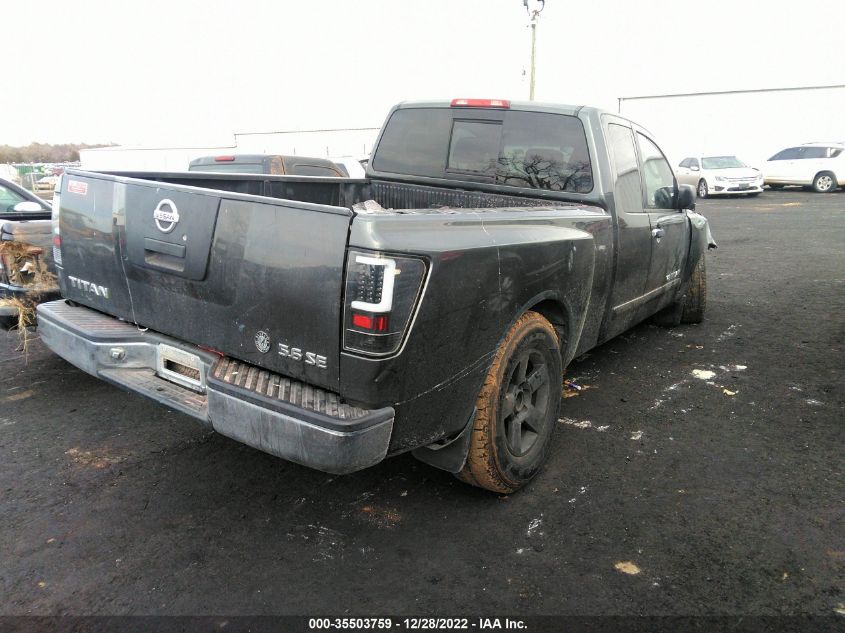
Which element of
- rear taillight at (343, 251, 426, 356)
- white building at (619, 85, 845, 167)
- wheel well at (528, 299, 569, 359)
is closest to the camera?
rear taillight at (343, 251, 426, 356)

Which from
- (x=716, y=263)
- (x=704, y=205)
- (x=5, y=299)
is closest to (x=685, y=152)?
(x=704, y=205)

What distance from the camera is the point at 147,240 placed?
2.84 meters

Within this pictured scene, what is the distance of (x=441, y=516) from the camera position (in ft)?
9.78

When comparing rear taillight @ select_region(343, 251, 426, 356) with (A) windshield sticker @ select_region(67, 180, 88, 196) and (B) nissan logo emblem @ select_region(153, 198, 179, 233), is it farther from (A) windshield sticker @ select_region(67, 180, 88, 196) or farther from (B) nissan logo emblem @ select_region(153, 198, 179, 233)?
(A) windshield sticker @ select_region(67, 180, 88, 196)

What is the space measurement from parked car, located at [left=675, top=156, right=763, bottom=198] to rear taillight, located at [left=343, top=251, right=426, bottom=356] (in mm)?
22546

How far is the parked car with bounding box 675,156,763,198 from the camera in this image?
22.5 metres

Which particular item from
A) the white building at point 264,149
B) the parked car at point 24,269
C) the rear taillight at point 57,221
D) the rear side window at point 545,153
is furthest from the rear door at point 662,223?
the white building at point 264,149

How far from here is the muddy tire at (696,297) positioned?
19.6 ft

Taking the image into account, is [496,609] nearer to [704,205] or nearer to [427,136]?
[427,136]

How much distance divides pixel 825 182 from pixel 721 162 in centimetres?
362

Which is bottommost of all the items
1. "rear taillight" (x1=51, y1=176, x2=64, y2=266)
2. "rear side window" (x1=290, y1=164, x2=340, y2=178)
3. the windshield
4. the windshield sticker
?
"rear taillight" (x1=51, y1=176, x2=64, y2=266)

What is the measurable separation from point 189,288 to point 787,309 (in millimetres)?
6324

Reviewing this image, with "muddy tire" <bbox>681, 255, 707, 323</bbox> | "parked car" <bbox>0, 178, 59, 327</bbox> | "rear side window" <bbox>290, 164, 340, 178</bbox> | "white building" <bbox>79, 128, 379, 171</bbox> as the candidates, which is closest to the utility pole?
"rear side window" <bbox>290, 164, 340, 178</bbox>

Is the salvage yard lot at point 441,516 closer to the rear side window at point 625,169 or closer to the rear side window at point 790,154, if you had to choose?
the rear side window at point 625,169
